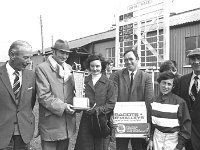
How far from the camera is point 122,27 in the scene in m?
12.7

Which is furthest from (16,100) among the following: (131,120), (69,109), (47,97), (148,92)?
(148,92)

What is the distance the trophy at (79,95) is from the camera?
125 inches

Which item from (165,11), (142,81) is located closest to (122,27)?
(165,11)

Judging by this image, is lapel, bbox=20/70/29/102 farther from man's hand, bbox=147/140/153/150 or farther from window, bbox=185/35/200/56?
window, bbox=185/35/200/56

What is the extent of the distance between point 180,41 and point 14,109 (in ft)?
38.8

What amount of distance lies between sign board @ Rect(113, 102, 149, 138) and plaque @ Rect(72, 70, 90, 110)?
53 cm

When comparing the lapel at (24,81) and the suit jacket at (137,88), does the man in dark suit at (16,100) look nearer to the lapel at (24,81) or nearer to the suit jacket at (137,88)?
the lapel at (24,81)

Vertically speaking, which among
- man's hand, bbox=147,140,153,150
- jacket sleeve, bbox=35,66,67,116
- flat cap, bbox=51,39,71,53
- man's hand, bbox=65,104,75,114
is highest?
flat cap, bbox=51,39,71,53

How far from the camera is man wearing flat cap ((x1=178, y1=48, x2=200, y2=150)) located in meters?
3.16

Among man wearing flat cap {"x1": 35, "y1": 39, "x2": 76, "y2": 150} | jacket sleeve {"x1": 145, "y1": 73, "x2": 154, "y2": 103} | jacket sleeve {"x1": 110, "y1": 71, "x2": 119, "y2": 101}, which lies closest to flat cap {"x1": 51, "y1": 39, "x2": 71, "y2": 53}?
man wearing flat cap {"x1": 35, "y1": 39, "x2": 76, "y2": 150}

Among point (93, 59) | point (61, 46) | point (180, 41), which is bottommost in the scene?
point (93, 59)

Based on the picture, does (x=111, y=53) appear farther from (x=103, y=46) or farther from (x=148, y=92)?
(x=148, y=92)

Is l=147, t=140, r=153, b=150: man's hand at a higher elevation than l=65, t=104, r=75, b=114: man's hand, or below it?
below

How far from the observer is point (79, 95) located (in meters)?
3.28
